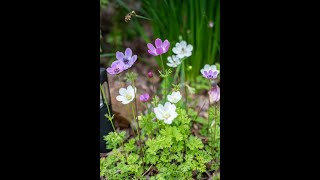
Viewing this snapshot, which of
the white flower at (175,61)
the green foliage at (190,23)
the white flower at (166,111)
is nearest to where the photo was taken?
the white flower at (166,111)

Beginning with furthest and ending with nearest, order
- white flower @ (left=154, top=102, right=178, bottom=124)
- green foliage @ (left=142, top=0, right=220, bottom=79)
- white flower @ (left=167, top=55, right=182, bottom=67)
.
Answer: green foliage @ (left=142, top=0, right=220, bottom=79) < white flower @ (left=167, top=55, right=182, bottom=67) < white flower @ (left=154, top=102, right=178, bottom=124)

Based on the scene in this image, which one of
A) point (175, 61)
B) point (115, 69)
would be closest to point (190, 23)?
point (175, 61)

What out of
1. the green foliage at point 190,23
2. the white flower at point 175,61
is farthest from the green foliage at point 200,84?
the white flower at point 175,61

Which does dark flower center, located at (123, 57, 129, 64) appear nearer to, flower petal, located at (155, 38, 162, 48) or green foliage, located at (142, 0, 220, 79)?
flower petal, located at (155, 38, 162, 48)

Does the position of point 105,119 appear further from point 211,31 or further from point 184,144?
point 211,31

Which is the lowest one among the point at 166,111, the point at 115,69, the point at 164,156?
the point at 164,156

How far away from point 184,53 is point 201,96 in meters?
0.65

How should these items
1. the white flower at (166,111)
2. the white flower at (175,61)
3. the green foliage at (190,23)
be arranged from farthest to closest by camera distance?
the green foliage at (190,23)
the white flower at (175,61)
the white flower at (166,111)

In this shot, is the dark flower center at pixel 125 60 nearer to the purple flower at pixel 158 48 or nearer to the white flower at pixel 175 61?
the purple flower at pixel 158 48

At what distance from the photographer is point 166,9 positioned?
7.06 feet

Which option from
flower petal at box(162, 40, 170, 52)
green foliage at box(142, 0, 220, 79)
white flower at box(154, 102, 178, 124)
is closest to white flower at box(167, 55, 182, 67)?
flower petal at box(162, 40, 170, 52)

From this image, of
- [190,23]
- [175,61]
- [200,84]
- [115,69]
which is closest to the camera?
[115,69]

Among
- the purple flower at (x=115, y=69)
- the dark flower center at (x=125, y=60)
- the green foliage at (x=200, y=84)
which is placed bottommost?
the green foliage at (x=200, y=84)

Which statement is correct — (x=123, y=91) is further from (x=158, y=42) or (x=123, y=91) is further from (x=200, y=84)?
(x=200, y=84)
